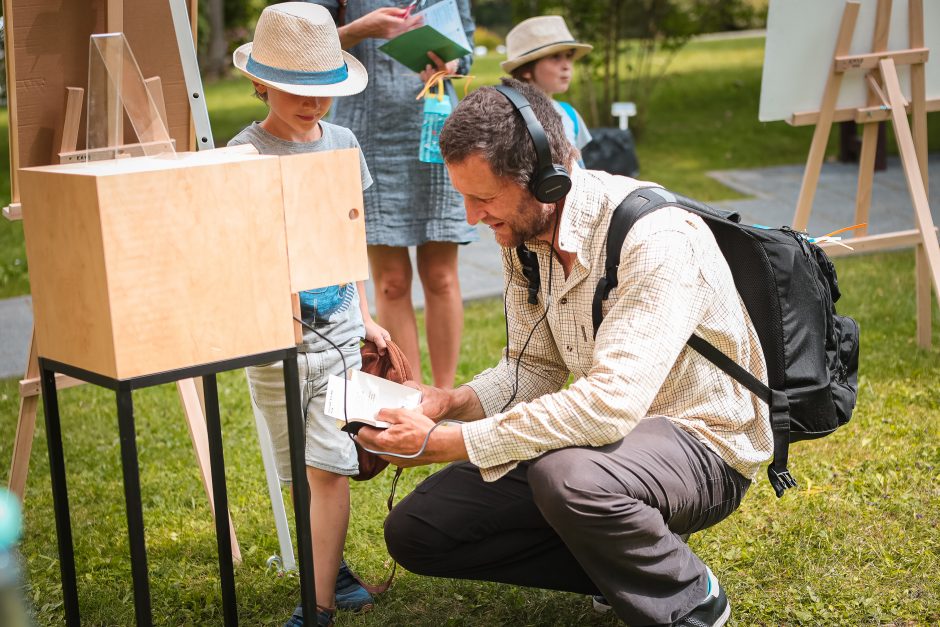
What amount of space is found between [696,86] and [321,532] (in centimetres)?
1259

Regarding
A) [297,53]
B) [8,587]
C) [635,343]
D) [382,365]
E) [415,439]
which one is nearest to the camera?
[8,587]

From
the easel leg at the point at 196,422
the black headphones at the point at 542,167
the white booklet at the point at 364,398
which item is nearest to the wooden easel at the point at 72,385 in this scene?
the easel leg at the point at 196,422

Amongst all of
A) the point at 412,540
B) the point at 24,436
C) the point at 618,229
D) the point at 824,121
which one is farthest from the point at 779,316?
the point at 824,121

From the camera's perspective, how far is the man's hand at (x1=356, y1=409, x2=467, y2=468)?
2.45m

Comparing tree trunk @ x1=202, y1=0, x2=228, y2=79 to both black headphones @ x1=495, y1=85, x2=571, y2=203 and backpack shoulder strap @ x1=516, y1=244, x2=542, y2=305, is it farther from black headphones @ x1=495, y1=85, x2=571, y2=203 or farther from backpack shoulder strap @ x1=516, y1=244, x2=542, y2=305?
black headphones @ x1=495, y1=85, x2=571, y2=203

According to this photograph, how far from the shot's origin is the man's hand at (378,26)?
3734 mm

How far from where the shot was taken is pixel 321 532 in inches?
113

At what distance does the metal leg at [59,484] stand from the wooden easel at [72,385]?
1.27 feet

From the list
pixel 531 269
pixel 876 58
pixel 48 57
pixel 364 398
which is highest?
pixel 48 57

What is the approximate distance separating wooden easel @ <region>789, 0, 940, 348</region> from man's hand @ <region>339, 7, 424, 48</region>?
1881 millimetres

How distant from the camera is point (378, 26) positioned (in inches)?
147

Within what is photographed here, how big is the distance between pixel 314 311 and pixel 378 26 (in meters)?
1.33

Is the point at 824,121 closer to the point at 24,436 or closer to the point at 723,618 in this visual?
the point at 723,618

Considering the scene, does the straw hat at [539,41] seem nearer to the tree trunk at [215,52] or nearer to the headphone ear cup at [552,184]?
the headphone ear cup at [552,184]
